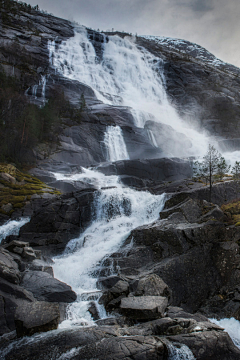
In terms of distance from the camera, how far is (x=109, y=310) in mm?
11555

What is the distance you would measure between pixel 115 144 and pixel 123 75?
4111cm

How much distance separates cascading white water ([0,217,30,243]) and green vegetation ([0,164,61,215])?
1.53 metres

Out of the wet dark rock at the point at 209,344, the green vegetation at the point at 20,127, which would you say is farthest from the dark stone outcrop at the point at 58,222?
the wet dark rock at the point at 209,344

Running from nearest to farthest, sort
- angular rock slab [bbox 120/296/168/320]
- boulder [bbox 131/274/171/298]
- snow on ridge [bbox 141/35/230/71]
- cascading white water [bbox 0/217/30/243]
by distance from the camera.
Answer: angular rock slab [bbox 120/296/168/320]
boulder [bbox 131/274/171/298]
cascading white water [bbox 0/217/30/243]
snow on ridge [bbox 141/35/230/71]

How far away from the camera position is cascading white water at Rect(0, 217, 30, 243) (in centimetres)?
2405

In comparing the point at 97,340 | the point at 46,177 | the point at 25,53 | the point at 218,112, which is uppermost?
the point at 25,53

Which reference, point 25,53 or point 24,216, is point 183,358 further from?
point 25,53

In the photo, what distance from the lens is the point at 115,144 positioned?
50719mm

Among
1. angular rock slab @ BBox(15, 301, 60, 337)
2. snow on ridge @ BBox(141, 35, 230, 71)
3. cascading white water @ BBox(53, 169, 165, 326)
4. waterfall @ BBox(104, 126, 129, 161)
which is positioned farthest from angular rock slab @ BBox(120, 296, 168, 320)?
snow on ridge @ BBox(141, 35, 230, 71)

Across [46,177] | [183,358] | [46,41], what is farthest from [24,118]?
[46,41]

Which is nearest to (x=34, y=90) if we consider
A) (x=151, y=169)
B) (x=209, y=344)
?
(x=151, y=169)

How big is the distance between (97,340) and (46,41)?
8888 cm

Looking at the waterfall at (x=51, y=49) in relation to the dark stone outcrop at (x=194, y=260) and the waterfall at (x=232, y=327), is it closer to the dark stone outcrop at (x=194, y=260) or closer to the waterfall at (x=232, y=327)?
the dark stone outcrop at (x=194, y=260)

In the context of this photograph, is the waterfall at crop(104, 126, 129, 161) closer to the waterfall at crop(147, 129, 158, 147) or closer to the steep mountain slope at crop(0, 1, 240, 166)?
the steep mountain slope at crop(0, 1, 240, 166)
